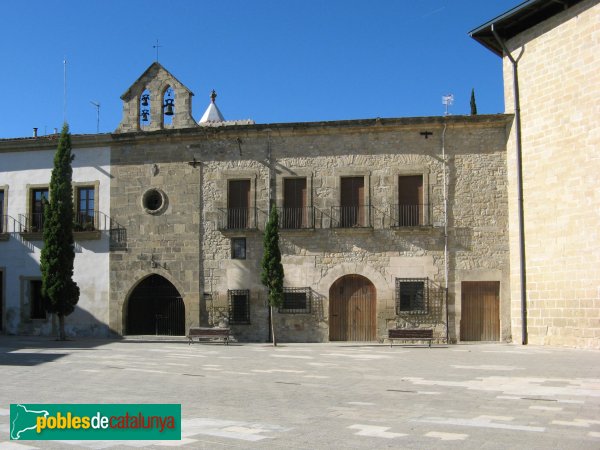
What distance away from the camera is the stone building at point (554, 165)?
1633 cm

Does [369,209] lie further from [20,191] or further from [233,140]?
[20,191]

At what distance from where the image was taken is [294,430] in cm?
677

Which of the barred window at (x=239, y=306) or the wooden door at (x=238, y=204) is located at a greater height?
the wooden door at (x=238, y=204)

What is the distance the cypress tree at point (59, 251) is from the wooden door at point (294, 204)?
6.22 metres

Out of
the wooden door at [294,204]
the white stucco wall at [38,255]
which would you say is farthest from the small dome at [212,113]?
the wooden door at [294,204]

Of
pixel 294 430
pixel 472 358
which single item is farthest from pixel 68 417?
pixel 472 358

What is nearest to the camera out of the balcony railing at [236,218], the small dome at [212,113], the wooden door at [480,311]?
the wooden door at [480,311]

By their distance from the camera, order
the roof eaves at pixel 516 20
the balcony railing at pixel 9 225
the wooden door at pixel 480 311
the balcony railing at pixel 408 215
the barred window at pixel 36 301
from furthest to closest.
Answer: the balcony railing at pixel 9 225 < the barred window at pixel 36 301 < the balcony railing at pixel 408 215 < the wooden door at pixel 480 311 < the roof eaves at pixel 516 20

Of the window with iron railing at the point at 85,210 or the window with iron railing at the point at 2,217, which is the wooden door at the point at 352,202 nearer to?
the window with iron railing at the point at 85,210

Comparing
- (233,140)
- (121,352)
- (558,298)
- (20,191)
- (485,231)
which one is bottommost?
(121,352)

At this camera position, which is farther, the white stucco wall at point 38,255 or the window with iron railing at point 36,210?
the window with iron railing at point 36,210

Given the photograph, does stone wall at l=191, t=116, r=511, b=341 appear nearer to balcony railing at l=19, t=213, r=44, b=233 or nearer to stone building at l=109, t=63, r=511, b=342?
stone building at l=109, t=63, r=511, b=342

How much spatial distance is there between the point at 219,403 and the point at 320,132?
12496 mm

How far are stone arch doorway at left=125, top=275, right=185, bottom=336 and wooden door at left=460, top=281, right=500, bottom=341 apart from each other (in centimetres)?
814
